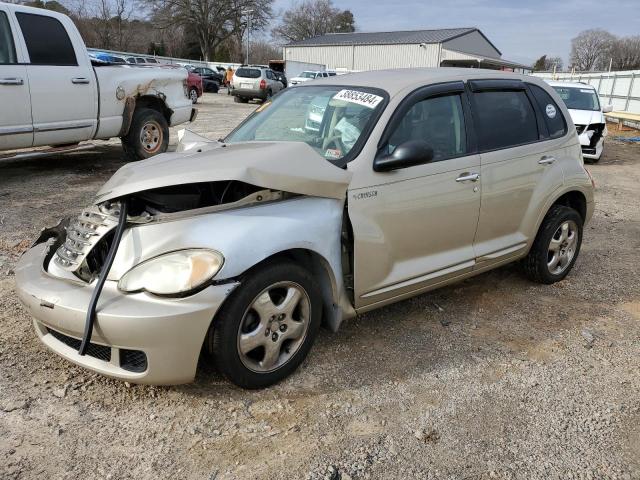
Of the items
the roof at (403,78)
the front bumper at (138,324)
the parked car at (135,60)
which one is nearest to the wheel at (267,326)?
the front bumper at (138,324)

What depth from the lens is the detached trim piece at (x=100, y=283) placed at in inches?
98.1

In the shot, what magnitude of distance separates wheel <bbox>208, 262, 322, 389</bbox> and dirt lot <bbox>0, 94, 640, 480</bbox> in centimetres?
15

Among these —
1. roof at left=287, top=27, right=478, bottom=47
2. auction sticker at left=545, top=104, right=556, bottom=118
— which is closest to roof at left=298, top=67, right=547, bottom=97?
auction sticker at left=545, top=104, right=556, bottom=118

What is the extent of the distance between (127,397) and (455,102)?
274 centimetres

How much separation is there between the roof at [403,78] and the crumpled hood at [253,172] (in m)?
0.78

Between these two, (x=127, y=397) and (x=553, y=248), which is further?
(x=553, y=248)

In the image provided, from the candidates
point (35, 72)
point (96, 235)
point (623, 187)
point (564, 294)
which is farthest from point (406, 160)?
point (623, 187)

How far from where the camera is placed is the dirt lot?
2.44 m

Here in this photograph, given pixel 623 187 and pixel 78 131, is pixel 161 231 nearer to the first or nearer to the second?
pixel 78 131

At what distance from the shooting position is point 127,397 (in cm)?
281

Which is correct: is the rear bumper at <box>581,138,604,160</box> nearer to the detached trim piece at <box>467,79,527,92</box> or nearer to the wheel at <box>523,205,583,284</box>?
Result: the wheel at <box>523,205,583,284</box>

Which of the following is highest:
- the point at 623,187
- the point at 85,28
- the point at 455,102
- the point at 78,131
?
the point at 85,28

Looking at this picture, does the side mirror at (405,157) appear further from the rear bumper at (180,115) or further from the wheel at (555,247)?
the rear bumper at (180,115)

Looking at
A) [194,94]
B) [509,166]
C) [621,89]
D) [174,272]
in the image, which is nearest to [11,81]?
[174,272]
